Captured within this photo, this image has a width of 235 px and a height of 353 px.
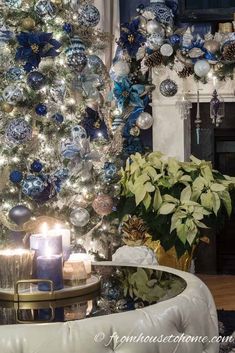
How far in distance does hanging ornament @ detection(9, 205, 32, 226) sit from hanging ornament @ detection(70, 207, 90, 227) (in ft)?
1.29

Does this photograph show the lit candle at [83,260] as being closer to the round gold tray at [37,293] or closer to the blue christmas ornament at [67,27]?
the round gold tray at [37,293]

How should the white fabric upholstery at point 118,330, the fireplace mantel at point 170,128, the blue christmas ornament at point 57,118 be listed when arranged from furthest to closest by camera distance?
the fireplace mantel at point 170,128 < the blue christmas ornament at point 57,118 < the white fabric upholstery at point 118,330

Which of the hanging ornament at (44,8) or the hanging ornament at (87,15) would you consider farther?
the hanging ornament at (87,15)

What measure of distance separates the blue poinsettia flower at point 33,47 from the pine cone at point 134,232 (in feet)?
3.64

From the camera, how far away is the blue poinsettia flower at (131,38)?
4.99m

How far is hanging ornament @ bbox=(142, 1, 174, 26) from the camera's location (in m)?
4.89

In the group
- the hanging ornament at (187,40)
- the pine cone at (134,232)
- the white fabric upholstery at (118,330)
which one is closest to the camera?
the white fabric upholstery at (118,330)

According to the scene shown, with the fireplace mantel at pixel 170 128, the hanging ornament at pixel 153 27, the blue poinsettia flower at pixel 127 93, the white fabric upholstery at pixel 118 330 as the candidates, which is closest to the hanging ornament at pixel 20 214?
the blue poinsettia flower at pixel 127 93

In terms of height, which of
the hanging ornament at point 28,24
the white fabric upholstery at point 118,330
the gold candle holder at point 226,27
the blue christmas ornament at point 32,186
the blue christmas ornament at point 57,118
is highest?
the gold candle holder at point 226,27

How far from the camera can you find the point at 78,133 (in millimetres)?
4180

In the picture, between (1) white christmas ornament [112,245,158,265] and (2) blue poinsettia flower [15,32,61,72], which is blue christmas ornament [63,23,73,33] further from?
(1) white christmas ornament [112,245,158,265]

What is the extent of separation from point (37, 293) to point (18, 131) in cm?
202

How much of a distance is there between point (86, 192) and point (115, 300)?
246 centimetres

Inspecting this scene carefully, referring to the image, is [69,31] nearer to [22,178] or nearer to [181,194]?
[22,178]
